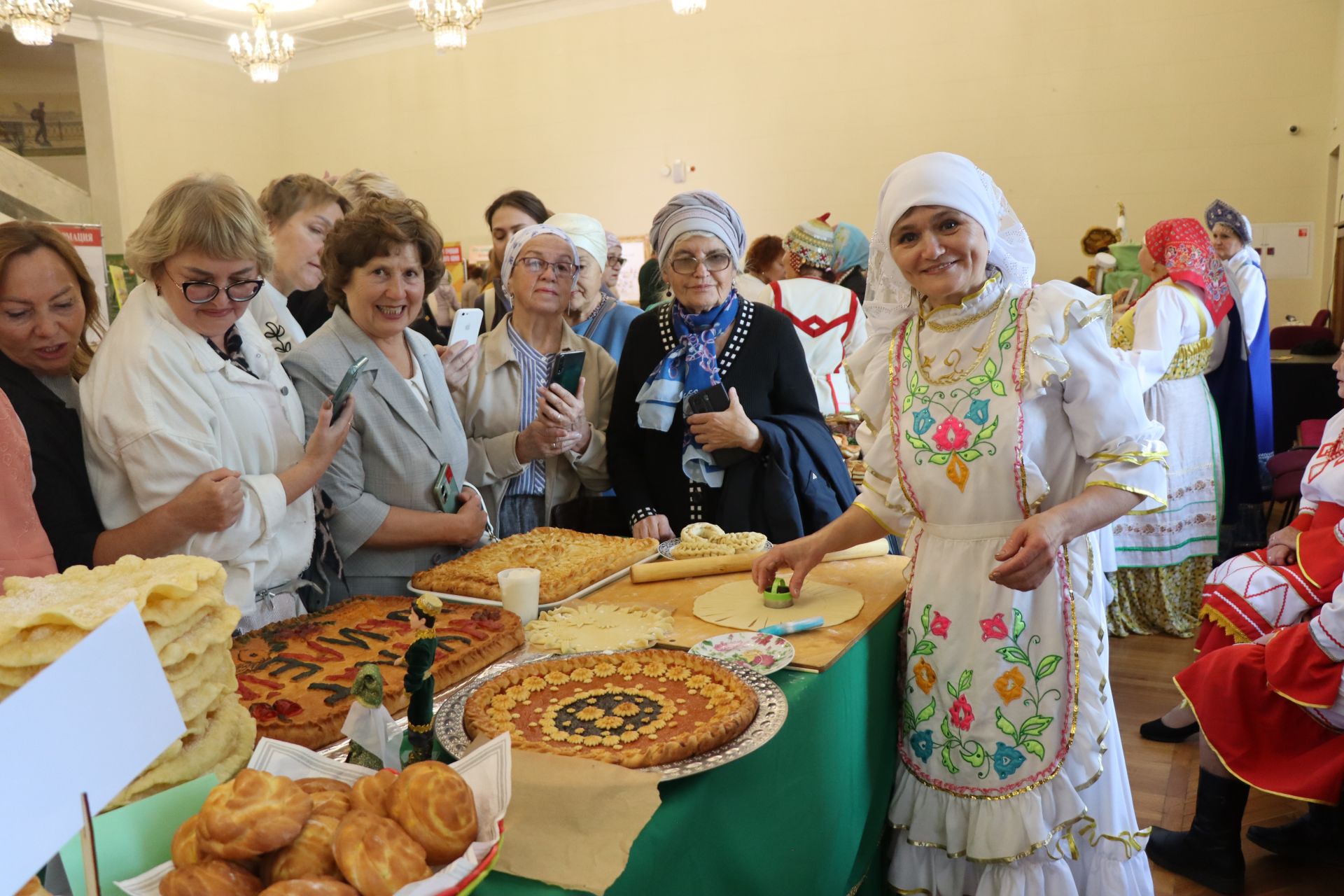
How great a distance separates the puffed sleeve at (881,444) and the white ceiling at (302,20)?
26.6 feet

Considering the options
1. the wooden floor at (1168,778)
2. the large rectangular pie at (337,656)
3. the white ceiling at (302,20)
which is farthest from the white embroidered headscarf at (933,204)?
the white ceiling at (302,20)

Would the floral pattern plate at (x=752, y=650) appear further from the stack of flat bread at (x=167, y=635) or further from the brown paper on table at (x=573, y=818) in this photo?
the stack of flat bread at (x=167, y=635)

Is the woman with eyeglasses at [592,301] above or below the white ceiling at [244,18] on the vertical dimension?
below

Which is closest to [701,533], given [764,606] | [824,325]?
[764,606]

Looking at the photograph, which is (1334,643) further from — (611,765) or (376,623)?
(376,623)

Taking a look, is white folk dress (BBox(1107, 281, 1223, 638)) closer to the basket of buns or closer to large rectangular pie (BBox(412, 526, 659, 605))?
large rectangular pie (BBox(412, 526, 659, 605))

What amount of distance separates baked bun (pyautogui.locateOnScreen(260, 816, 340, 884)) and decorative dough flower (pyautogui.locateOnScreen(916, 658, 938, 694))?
4.36 feet

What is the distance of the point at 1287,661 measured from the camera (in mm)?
2328

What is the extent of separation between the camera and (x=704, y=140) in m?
8.97

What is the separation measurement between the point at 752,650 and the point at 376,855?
889 millimetres

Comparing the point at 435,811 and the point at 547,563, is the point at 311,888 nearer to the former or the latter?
the point at 435,811

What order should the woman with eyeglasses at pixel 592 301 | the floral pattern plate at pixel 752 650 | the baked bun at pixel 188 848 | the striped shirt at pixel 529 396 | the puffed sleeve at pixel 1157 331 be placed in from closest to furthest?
the baked bun at pixel 188 848
the floral pattern plate at pixel 752 650
the striped shirt at pixel 529 396
the woman with eyeglasses at pixel 592 301
the puffed sleeve at pixel 1157 331

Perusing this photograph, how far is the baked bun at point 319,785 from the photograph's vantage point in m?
0.97

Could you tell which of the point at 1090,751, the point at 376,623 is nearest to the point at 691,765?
the point at 376,623
